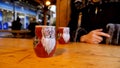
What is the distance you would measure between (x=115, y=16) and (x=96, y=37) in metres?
0.49

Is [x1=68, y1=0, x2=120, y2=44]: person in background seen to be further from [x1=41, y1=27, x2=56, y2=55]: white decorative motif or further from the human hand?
[x1=41, y1=27, x2=56, y2=55]: white decorative motif

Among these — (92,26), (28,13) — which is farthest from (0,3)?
(92,26)

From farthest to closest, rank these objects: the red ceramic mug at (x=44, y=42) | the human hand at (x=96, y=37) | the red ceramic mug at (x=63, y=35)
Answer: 1. the human hand at (x=96, y=37)
2. the red ceramic mug at (x=63, y=35)
3. the red ceramic mug at (x=44, y=42)

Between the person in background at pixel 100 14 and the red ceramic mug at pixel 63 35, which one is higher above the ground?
the person in background at pixel 100 14

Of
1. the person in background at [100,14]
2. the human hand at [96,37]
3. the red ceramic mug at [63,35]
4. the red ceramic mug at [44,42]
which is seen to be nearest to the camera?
the red ceramic mug at [44,42]

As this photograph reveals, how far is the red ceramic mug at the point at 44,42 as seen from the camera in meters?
0.61

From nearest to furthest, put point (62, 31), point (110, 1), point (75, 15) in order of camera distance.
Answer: point (62, 31)
point (110, 1)
point (75, 15)

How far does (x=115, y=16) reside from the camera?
158cm

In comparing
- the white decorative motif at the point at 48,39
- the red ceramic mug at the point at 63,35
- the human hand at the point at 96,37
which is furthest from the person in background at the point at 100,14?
the white decorative motif at the point at 48,39

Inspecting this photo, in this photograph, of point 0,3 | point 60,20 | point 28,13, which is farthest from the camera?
point 28,13

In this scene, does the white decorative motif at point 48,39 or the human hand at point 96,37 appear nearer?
the white decorative motif at point 48,39

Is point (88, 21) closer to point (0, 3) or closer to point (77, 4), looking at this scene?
point (77, 4)

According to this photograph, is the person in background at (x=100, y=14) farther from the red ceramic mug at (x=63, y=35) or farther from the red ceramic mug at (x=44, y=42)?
the red ceramic mug at (x=44, y=42)

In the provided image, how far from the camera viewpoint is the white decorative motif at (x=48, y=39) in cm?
61
